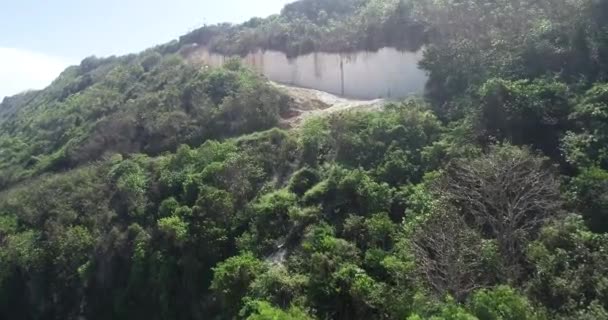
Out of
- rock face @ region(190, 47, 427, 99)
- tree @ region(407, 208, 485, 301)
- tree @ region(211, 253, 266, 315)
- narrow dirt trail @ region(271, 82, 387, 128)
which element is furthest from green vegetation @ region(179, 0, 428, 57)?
tree @ region(211, 253, 266, 315)

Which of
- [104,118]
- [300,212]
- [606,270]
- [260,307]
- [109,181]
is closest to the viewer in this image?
[606,270]

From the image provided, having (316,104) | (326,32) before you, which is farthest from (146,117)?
(326,32)

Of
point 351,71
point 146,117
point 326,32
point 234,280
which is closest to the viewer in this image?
point 234,280

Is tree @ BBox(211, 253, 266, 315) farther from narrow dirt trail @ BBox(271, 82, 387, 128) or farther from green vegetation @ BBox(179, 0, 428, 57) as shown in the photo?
green vegetation @ BBox(179, 0, 428, 57)

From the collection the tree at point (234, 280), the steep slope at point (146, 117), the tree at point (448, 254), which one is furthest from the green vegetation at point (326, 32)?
the tree at point (234, 280)

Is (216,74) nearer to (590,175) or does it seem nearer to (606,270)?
(590,175)

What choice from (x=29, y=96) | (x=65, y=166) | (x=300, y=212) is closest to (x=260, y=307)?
(x=300, y=212)

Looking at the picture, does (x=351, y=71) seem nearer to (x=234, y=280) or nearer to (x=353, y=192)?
(x=353, y=192)
